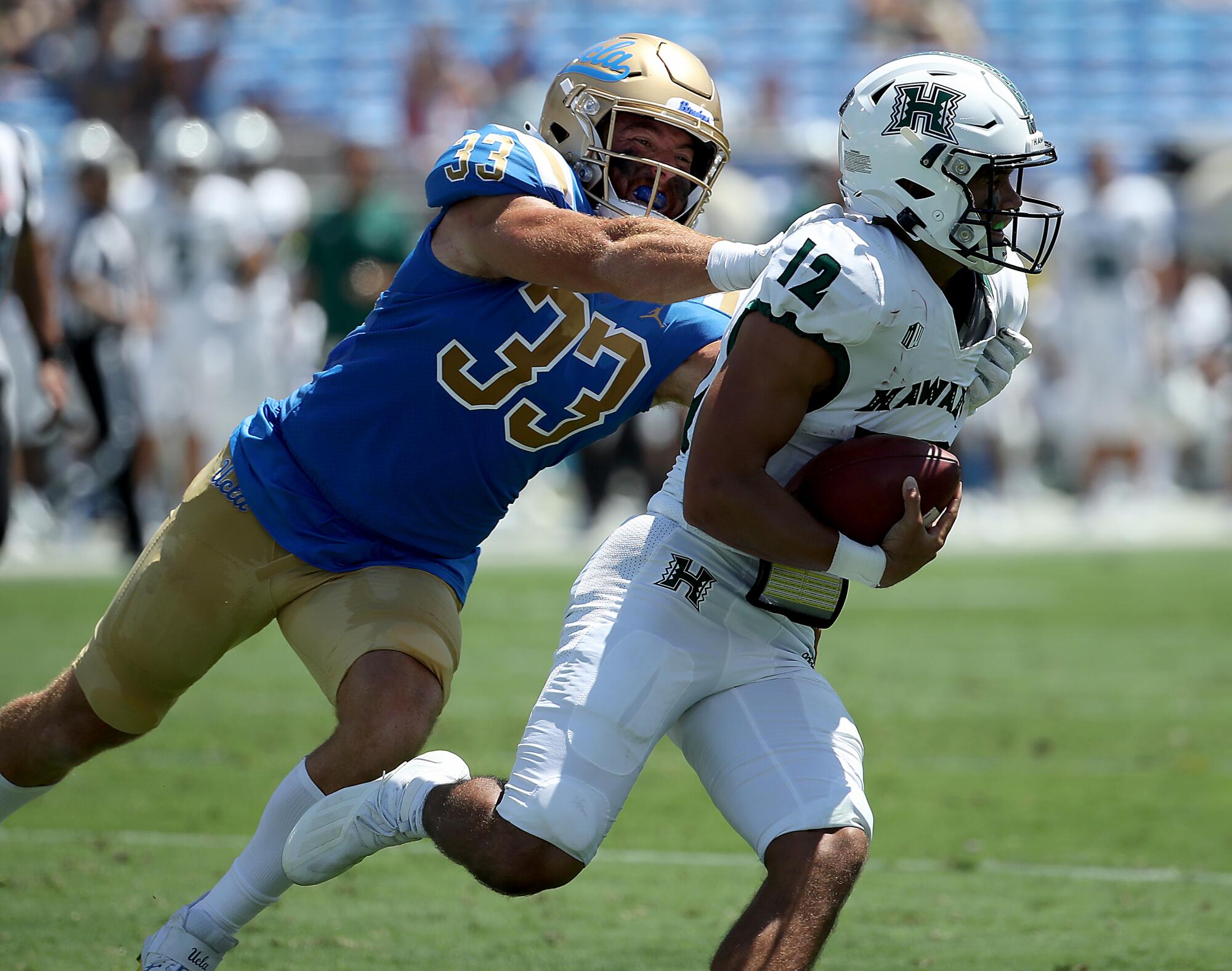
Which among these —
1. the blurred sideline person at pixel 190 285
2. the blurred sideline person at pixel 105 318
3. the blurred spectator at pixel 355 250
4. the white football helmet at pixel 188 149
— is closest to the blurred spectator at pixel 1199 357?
the blurred spectator at pixel 355 250

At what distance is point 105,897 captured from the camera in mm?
4074

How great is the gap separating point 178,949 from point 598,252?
5.31ft

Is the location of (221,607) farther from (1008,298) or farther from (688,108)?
(1008,298)

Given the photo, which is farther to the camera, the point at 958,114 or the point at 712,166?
the point at 712,166

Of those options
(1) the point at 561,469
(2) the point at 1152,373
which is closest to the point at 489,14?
(1) the point at 561,469

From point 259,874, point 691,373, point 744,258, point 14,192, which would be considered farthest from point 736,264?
point 14,192

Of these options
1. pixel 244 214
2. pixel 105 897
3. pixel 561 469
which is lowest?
pixel 561 469

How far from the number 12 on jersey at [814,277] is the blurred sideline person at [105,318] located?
23.0 ft

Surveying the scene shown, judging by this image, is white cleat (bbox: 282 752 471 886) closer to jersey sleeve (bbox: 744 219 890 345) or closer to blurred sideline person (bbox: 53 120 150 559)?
jersey sleeve (bbox: 744 219 890 345)

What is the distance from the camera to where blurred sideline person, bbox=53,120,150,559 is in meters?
9.38

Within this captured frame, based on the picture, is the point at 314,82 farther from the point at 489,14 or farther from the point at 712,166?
the point at 712,166

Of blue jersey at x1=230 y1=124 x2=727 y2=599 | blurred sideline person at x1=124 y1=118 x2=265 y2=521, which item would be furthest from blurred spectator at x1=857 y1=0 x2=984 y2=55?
blue jersey at x1=230 y1=124 x2=727 y2=599

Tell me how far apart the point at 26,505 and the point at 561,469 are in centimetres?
464

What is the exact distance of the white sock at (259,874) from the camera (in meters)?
3.26
